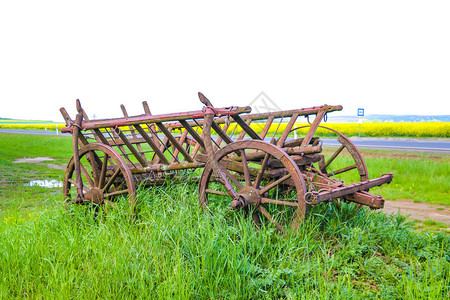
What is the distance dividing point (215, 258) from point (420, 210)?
4460 millimetres

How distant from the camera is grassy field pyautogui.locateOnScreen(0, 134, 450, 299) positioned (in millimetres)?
2830

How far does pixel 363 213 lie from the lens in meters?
4.31

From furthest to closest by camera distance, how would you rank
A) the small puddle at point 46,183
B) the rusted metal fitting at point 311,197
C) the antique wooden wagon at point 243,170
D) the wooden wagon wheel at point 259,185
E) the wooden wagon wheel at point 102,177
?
the small puddle at point 46,183
the wooden wagon wheel at point 102,177
the antique wooden wagon at point 243,170
the wooden wagon wheel at point 259,185
the rusted metal fitting at point 311,197

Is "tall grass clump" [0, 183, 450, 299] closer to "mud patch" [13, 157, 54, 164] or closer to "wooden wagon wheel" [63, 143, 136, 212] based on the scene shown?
"wooden wagon wheel" [63, 143, 136, 212]

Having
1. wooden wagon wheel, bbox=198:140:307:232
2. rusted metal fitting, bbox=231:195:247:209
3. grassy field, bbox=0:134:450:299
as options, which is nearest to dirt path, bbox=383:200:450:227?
grassy field, bbox=0:134:450:299

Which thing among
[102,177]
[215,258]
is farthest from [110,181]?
[215,258]

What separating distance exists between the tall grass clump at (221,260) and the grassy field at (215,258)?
0.03 feet

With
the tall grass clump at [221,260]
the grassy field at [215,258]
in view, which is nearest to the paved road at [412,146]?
the grassy field at [215,258]

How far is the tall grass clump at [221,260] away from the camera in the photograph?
111 inches

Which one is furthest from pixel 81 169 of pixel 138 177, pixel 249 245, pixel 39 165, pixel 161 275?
pixel 39 165

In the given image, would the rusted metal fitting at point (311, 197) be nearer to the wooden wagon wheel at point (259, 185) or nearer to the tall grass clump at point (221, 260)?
the wooden wagon wheel at point (259, 185)

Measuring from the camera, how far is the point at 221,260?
9.56ft

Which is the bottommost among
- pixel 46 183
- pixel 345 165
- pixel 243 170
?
pixel 46 183

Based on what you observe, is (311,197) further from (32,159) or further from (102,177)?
(32,159)
